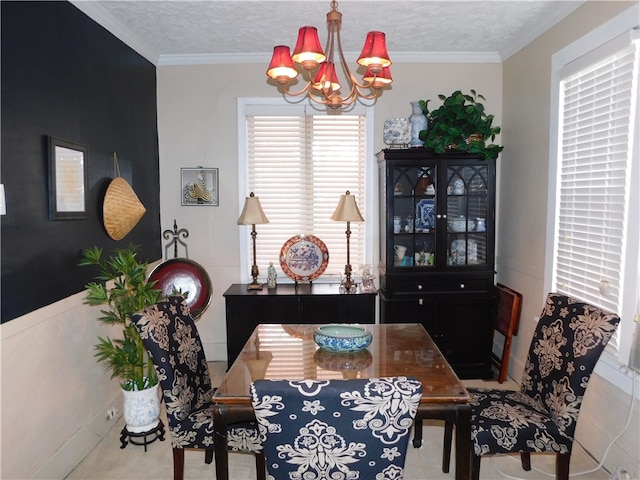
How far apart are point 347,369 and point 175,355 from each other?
33.5 inches

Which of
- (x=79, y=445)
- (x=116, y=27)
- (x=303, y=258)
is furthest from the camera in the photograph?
(x=303, y=258)

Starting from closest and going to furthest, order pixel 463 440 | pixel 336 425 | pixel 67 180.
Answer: pixel 336 425 → pixel 463 440 → pixel 67 180

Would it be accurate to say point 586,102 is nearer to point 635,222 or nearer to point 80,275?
point 635,222

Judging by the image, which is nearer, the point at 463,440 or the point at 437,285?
the point at 463,440

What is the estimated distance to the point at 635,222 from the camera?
7.34 feet

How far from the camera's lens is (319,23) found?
319cm

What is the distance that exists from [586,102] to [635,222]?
0.87m

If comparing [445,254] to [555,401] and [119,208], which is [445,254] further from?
[119,208]

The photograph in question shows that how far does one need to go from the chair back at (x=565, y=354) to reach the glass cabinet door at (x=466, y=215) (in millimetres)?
1424

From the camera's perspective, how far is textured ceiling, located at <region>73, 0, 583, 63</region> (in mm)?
2895

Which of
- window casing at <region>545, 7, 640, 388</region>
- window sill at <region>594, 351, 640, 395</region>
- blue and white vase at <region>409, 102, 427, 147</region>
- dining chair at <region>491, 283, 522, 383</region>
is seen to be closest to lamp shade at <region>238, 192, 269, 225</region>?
blue and white vase at <region>409, 102, 427, 147</region>

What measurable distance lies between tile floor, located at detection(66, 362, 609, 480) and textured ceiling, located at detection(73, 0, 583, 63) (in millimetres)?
2732

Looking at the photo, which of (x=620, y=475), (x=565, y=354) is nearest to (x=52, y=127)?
(x=565, y=354)

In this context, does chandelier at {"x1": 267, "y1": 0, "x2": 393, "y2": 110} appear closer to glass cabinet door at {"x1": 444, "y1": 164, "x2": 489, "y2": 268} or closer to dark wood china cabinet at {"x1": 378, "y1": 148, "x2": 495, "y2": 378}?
dark wood china cabinet at {"x1": 378, "y1": 148, "x2": 495, "y2": 378}
